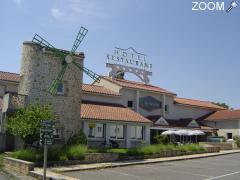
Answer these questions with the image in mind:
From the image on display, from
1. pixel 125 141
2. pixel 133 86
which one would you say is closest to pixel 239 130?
pixel 133 86

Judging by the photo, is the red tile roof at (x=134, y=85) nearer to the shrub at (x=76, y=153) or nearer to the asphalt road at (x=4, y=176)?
the shrub at (x=76, y=153)

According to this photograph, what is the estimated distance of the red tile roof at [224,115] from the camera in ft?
160

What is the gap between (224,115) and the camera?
50750 mm

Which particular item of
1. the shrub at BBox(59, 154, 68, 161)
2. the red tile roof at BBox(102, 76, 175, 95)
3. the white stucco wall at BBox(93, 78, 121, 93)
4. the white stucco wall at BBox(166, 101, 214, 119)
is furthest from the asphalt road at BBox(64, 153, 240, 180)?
the white stucco wall at BBox(166, 101, 214, 119)

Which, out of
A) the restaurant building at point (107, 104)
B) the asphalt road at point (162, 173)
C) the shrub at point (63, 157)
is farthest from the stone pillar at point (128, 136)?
the shrub at point (63, 157)

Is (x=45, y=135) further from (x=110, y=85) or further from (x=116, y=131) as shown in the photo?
(x=110, y=85)

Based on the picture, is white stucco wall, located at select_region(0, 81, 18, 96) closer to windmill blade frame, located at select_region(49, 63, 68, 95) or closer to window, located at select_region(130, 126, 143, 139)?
windmill blade frame, located at select_region(49, 63, 68, 95)

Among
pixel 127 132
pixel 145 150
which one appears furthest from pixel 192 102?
pixel 145 150

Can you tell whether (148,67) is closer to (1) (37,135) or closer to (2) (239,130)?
(2) (239,130)

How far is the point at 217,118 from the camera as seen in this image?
166 feet

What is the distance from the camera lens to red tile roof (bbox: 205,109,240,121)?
48.8m

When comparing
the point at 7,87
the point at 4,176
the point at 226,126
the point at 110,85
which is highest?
the point at 110,85

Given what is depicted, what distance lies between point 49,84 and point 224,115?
3004 cm

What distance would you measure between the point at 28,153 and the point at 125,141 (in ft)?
51.4
